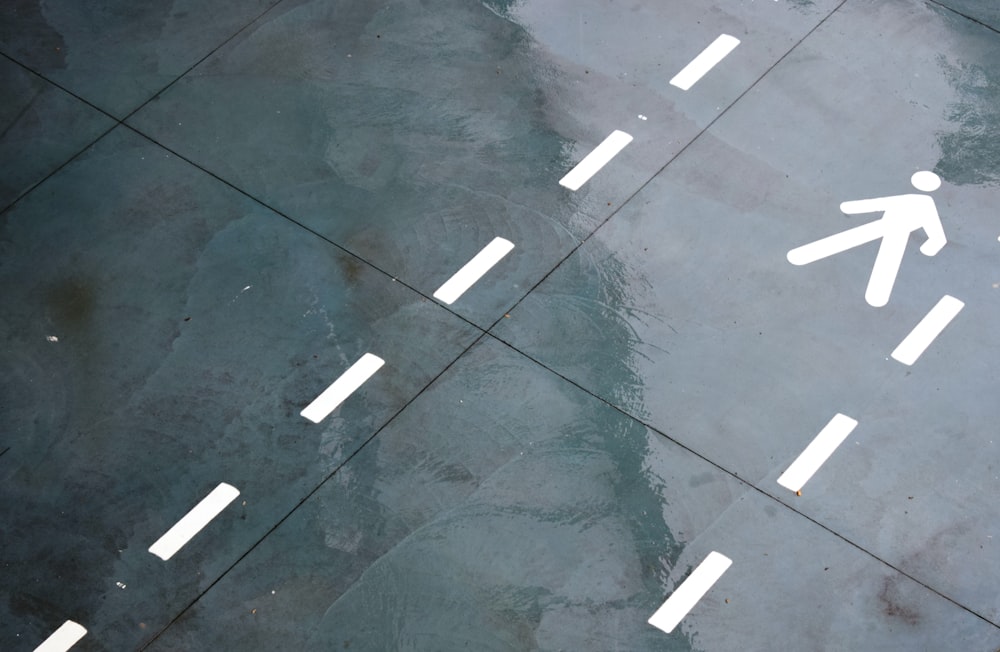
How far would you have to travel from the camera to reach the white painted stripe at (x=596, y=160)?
9.20m

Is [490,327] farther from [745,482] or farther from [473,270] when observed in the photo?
[745,482]

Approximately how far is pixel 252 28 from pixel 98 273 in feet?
9.01

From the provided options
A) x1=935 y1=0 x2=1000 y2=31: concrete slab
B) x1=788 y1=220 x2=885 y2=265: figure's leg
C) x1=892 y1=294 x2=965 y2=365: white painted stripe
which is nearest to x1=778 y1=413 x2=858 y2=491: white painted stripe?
x1=892 y1=294 x2=965 y2=365: white painted stripe

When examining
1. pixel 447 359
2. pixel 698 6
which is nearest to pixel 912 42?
pixel 698 6

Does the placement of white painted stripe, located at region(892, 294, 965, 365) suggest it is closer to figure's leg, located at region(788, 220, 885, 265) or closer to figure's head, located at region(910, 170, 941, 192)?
Result: figure's leg, located at region(788, 220, 885, 265)

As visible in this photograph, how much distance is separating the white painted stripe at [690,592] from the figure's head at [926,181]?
11.2ft

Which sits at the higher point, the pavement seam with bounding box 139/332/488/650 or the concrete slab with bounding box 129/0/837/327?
the concrete slab with bounding box 129/0/837/327

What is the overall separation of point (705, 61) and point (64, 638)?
6286 millimetres

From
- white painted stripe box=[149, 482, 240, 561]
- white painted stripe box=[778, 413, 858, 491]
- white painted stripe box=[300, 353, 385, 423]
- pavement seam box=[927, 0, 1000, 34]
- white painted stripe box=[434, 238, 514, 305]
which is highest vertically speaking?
pavement seam box=[927, 0, 1000, 34]

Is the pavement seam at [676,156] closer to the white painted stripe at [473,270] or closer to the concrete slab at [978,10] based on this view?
the white painted stripe at [473,270]

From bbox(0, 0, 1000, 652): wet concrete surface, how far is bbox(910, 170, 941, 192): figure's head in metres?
0.07

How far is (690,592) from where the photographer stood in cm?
716

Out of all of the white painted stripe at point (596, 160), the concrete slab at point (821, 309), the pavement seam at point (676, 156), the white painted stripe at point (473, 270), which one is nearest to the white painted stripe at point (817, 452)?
the concrete slab at point (821, 309)

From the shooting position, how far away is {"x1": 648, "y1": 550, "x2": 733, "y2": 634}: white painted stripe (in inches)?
278
